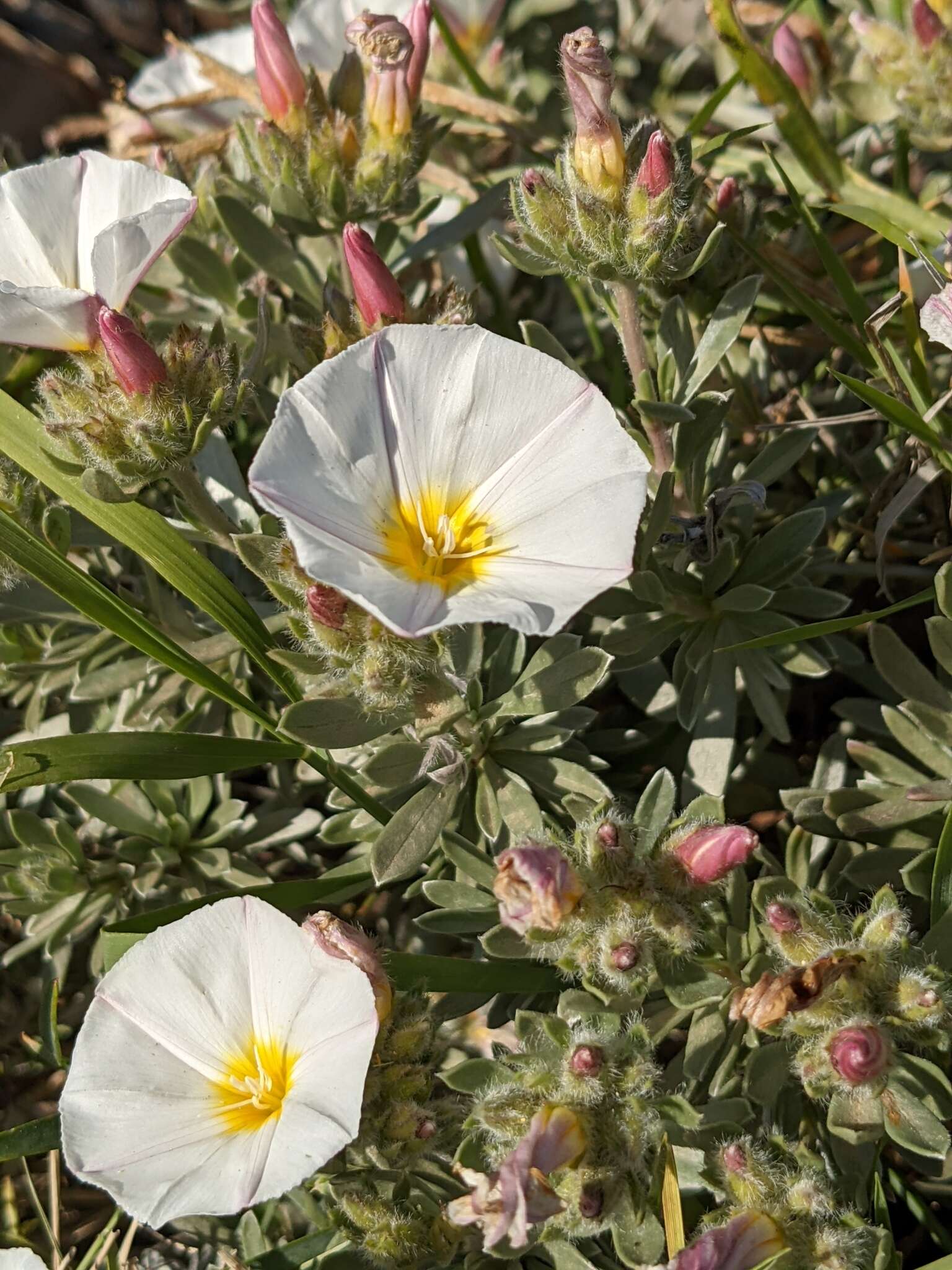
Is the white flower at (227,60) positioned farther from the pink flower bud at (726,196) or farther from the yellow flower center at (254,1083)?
the yellow flower center at (254,1083)

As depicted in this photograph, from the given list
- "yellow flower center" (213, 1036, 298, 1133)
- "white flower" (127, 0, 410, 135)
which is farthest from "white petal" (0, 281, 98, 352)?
"white flower" (127, 0, 410, 135)

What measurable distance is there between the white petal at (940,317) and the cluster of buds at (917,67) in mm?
1234

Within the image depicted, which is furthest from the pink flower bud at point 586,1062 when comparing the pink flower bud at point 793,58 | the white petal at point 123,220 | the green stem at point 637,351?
the pink flower bud at point 793,58

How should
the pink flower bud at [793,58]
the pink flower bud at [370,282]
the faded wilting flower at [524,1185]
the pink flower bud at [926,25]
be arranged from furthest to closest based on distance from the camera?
the pink flower bud at [793,58] → the pink flower bud at [926,25] → the pink flower bud at [370,282] → the faded wilting flower at [524,1185]

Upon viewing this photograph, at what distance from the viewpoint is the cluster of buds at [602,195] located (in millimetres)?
2707

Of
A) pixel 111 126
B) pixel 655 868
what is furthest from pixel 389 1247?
pixel 111 126

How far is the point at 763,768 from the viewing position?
3611mm

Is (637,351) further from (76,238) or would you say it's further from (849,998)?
(849,998)

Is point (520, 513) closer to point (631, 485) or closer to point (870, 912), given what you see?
point (631, 485)

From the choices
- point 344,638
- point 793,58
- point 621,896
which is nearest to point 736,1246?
point 621,896

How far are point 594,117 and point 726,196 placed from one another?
2.57 ft

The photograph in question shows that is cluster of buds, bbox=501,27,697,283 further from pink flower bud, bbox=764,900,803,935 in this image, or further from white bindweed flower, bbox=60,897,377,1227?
white bindweed flower, bbox=60,897,377,1227

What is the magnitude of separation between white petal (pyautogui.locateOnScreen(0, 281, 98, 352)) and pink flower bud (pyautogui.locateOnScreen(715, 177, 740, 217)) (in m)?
1.71

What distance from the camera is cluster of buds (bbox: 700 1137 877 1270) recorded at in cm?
237
